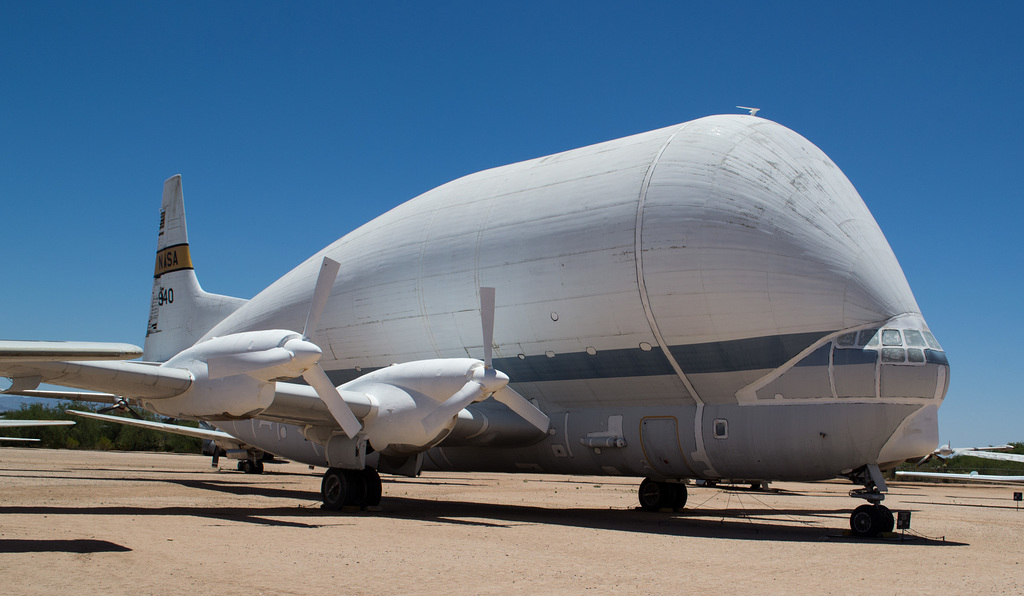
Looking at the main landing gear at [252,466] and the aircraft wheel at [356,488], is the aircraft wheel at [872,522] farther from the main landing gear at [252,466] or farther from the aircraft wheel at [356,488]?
the main landing gear at [252,466]

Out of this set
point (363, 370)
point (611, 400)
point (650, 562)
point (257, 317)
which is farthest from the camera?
point (257, 317)

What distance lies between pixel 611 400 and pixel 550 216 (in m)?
3.61

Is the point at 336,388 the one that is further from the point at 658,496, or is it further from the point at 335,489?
the point at 658,496

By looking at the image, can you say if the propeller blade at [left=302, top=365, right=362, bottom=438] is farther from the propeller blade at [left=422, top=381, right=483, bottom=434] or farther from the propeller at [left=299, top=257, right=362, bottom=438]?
the propeller blade at [left=422, top=381, right=483, bottom=434]

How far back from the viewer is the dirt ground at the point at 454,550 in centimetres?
717

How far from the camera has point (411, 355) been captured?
17.2 meters

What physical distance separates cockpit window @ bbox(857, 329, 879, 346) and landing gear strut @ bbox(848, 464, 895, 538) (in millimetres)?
1891

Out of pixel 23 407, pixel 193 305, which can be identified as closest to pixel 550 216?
pixel 193 305

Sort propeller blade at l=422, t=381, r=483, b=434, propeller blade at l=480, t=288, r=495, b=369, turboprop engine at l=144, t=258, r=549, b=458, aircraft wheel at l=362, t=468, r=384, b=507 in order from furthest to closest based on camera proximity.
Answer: aircraft wheel at l=362, t=468, r=384, b=507 → propeller blade at l=480, t=288, r=495, b=369 → propeller blade at l=422, t=381, r=483, b=434 → turboprop engine at l=144, t=258, r=549, b=458

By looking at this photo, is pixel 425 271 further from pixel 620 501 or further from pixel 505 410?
pixel 620 501

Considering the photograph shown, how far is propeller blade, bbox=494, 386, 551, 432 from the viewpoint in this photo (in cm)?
1405

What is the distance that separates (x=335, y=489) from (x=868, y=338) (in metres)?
9.42

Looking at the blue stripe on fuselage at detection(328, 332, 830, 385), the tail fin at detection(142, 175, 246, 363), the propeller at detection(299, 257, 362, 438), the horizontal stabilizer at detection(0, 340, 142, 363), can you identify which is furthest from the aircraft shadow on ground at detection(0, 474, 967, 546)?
the tail fin at detection(142, 175, 246, 363)

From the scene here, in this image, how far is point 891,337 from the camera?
40.5 ft
